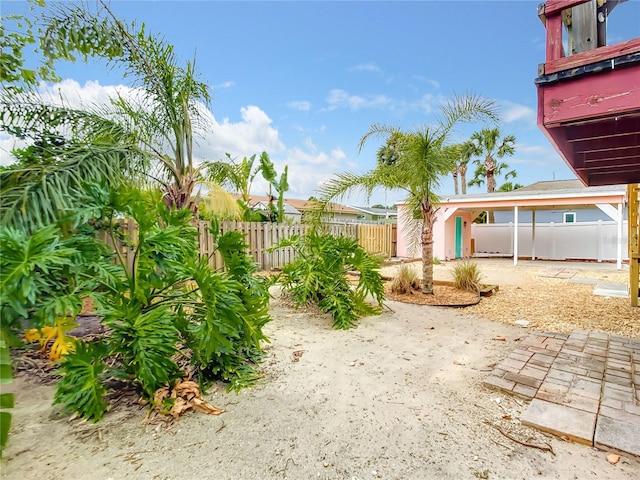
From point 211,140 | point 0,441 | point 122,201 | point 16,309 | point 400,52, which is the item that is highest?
point 400,52

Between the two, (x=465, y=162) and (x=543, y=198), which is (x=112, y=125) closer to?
(x=543, y=198)

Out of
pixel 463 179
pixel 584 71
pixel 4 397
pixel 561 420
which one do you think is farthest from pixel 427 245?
pixel 463 179

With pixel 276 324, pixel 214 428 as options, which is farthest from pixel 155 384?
pixel 276 324

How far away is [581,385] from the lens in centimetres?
264

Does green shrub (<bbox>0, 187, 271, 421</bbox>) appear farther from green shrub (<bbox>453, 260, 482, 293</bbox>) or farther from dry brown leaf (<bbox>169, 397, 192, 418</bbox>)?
green shrub (<bbox>453, 260, 482, 293</bbox>)

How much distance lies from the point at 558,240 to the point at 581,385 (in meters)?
14.8

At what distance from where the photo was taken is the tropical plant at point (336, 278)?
4.69 metres

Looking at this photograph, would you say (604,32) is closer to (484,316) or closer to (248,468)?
(248,468)

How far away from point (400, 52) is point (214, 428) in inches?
384

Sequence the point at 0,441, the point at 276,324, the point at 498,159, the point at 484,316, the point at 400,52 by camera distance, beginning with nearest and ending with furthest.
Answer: the point at 0,441 → the point at 276,324 → the point at 484,316 → the point at 400,52 → the point at 498,159

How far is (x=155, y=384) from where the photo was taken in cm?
240

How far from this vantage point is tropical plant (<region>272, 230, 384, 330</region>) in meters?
4.69

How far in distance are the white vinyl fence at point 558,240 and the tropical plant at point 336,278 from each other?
13407mm

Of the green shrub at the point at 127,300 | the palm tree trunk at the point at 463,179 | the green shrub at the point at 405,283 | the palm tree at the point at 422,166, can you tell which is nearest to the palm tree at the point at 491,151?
the palm tree trunk at the point at 463,179
